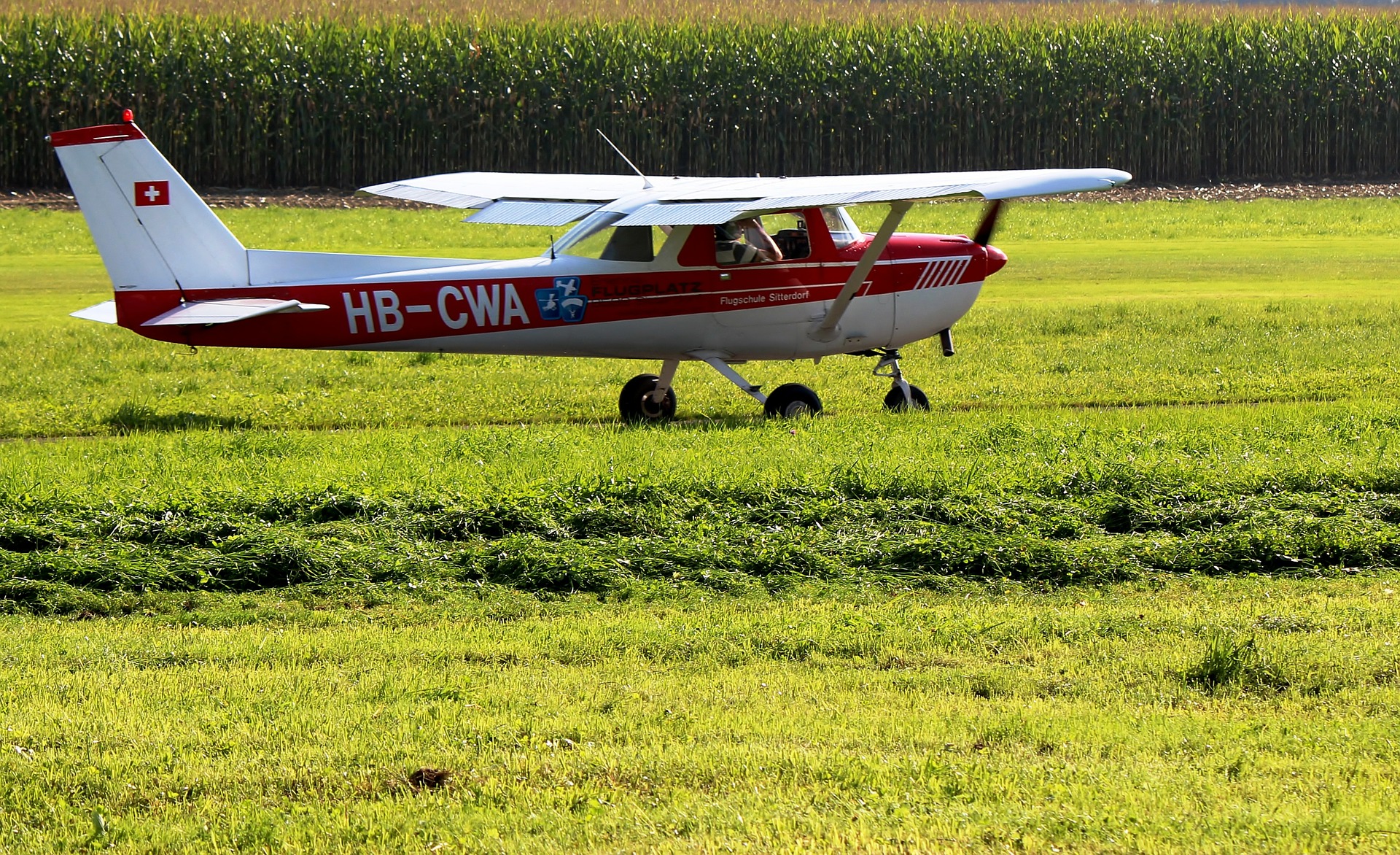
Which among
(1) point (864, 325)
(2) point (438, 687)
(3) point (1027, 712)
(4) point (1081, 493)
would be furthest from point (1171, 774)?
(1) point (864, 325)

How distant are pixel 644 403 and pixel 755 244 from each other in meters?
1.67

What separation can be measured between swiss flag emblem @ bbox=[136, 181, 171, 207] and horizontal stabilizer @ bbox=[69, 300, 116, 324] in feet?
2.84

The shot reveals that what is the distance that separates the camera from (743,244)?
12.9 m

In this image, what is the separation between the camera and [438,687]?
5816 mm

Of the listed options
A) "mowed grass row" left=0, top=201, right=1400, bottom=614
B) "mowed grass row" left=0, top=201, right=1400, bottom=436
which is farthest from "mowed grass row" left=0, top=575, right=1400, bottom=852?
"mowed grass row" left=0, top=201, right=1400, bottom=436

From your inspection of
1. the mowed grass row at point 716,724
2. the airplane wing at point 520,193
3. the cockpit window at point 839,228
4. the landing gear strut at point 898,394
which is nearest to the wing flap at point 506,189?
the airplane wing at point 520,193

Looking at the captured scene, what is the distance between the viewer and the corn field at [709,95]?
39.2 meters

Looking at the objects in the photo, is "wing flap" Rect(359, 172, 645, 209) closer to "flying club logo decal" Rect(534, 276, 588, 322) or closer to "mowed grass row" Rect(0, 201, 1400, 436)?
"flying club logo decal" Rect(534, 276, 588, 322)

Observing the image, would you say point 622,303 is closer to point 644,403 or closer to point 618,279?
point 618,279

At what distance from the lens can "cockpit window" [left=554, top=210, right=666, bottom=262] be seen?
12.7 metres

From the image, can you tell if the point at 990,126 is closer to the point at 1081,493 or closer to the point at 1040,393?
the point at 1040,393

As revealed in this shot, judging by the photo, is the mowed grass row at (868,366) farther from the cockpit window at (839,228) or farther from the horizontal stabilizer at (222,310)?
the cockpit window at (839,228)

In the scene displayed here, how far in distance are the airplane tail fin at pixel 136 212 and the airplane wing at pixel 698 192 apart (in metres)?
2.30

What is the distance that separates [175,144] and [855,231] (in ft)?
98.7
